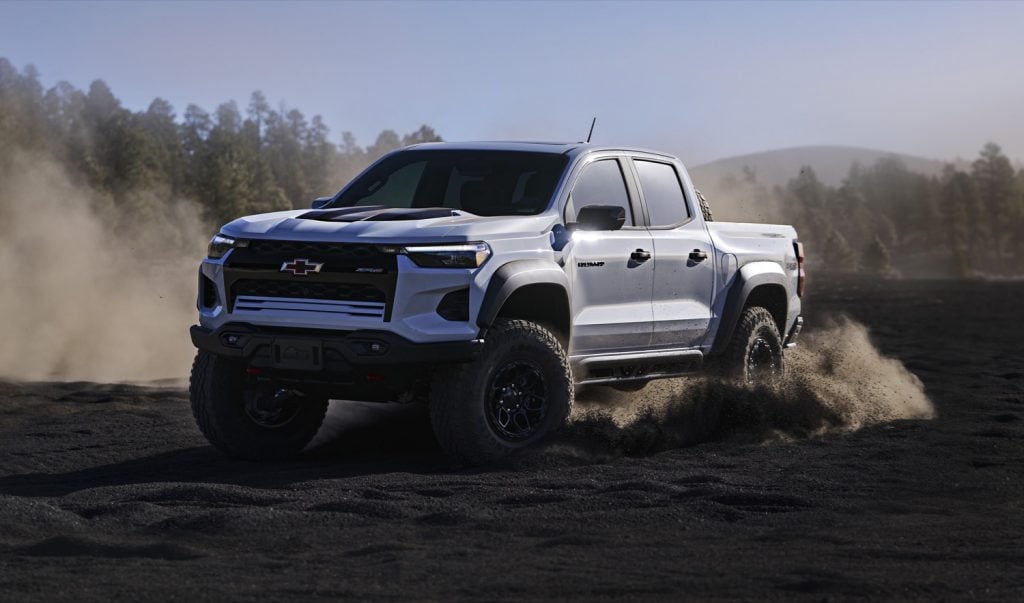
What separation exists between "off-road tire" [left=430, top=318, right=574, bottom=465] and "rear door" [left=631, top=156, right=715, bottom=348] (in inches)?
53.3

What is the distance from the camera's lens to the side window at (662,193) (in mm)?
10719

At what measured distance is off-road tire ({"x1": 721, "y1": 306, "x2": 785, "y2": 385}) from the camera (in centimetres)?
1147

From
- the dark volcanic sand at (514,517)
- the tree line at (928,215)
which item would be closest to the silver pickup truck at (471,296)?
the dark volcanic sand at (514,517)

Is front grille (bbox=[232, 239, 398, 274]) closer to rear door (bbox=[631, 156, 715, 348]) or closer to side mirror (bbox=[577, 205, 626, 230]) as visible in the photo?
side mirror (bbox=[577, 205, 626, 230])

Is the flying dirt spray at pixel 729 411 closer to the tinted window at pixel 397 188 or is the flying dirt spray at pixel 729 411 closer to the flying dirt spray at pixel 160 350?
the flying dirt spray at pixel 160 350

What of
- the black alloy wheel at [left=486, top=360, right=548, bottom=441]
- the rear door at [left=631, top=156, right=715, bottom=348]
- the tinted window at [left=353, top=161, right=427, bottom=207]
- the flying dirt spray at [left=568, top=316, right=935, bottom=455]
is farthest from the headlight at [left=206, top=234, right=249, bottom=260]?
the rear door at [left=631, top=156, right=715, bottom=348]

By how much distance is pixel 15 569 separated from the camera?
6414 mm

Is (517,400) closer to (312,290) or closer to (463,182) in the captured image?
(312,290)

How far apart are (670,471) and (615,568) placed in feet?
9.23

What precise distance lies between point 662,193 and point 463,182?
1555 mm

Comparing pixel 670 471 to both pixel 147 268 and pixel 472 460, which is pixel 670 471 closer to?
pixel 472 460

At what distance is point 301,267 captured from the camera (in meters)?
8.80

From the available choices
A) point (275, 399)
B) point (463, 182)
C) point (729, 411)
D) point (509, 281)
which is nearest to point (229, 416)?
point (275, 399)

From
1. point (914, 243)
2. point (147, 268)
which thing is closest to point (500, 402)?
point (147, 268)
